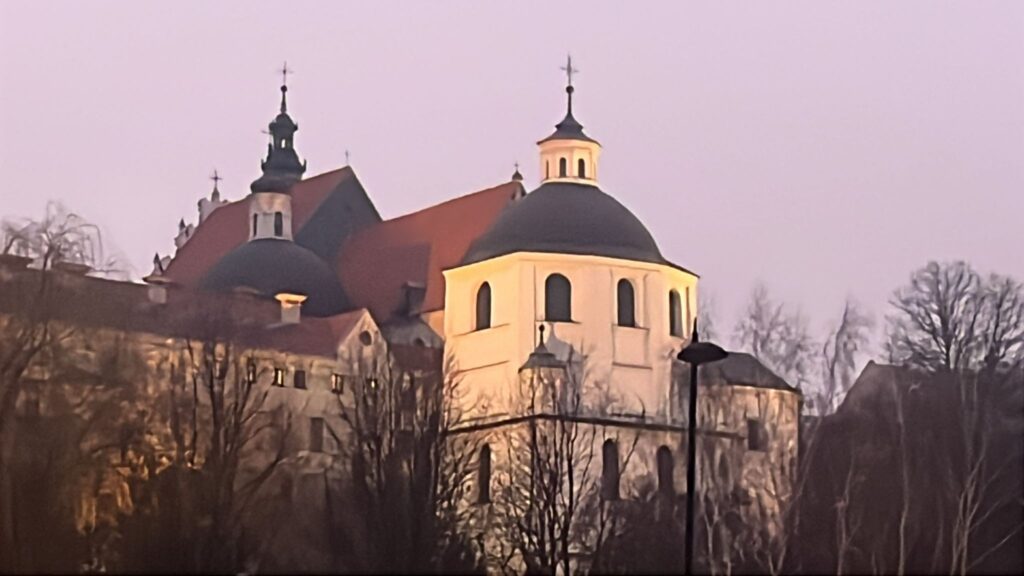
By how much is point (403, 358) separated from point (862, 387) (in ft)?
51.9

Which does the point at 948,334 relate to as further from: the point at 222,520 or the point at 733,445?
the point at 222,520

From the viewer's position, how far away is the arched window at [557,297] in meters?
71.5

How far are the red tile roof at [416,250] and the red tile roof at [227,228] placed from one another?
2858mm

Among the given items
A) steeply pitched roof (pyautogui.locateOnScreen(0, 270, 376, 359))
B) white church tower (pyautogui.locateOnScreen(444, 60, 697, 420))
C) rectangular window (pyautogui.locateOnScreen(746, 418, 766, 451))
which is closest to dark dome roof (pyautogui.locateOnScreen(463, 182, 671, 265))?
white church tower (pyautogui.locateOnScreen(444, 60, 697, 420))

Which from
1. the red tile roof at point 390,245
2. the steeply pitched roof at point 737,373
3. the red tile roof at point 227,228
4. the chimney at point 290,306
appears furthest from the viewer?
the red tile roof at point 227,228

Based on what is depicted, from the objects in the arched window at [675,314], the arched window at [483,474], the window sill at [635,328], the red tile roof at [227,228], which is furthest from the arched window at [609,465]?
the red tile roof at [227,228]

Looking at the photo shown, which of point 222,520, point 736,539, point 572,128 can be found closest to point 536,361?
point 572,128

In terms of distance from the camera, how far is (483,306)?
73.8 metres

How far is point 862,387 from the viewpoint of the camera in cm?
7038

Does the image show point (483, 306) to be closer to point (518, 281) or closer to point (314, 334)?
point (518, 281)

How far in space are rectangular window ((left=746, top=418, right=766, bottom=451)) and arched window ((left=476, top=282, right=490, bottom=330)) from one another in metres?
10.4

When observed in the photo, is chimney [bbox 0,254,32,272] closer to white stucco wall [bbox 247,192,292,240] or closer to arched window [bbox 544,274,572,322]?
arched window [bbox 544,274,572,322]

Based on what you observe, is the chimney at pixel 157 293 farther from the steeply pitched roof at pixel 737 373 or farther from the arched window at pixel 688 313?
the arched window at pixel 688 313

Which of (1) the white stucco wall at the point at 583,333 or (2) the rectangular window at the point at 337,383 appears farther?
(2) the rectangular window at the point at 337,383
